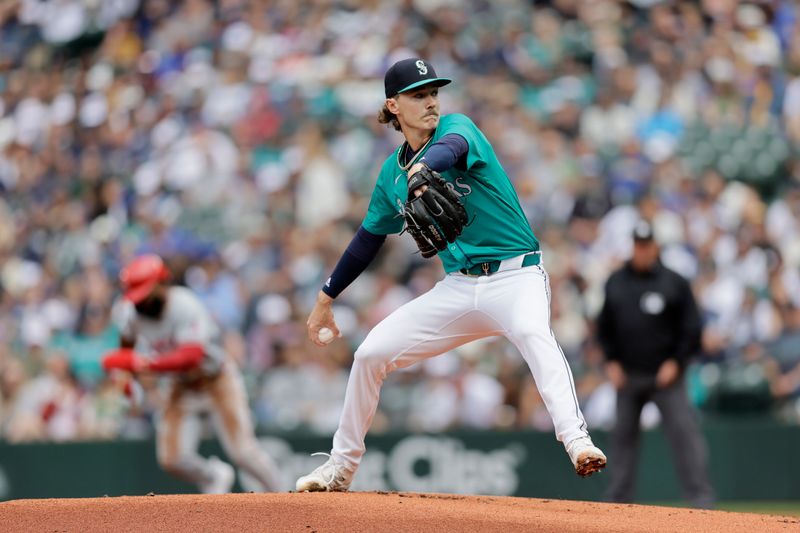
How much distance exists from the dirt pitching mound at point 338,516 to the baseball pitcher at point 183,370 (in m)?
3.15

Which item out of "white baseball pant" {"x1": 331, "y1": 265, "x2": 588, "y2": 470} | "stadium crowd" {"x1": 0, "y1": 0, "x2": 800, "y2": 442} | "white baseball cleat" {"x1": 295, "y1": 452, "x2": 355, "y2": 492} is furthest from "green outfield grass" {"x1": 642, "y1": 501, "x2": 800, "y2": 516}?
"white baseball pant" {"x1": 331, "y1": 265, "x2": 588, "y2": 470}

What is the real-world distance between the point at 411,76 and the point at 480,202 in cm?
70

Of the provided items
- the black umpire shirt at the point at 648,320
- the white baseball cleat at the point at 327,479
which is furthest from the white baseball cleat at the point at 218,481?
the white baseball cleat at the point at 327,479

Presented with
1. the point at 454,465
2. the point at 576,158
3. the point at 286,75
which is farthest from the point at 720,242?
the point at 286,75

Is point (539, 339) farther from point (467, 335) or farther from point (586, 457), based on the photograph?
point (586, 457)

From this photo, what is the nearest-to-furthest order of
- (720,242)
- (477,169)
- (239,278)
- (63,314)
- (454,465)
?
(477,169), (454,465), (720,242), (239,278), (63,314)

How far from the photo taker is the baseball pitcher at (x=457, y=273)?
6.02m

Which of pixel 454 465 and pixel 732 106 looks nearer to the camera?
pixel 454 465

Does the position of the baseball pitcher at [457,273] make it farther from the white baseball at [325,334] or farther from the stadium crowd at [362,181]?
the stadium crowd at [362,181]

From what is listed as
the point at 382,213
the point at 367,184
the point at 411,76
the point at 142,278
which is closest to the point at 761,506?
the point at 367,184

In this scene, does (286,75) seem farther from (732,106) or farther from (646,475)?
(646,475)

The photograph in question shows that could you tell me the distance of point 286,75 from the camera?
1570 cm

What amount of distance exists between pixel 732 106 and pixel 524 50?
268cm

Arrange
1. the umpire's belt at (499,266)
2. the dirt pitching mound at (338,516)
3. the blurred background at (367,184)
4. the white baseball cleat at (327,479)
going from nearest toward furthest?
the dirt pitching mound at (338,516)
the umpire's belt at (499,266)
the white baseball cleat at (327,479)
the blurred background at (367,184)
